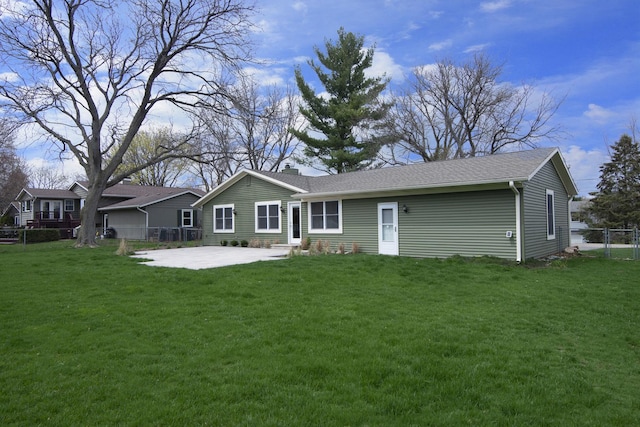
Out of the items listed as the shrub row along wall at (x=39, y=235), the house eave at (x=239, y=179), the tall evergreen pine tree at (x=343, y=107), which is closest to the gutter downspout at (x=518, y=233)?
the house eave at (x=239, y=179)

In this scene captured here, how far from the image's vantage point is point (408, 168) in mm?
17578

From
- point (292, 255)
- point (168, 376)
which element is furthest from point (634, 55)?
point (168, 376)

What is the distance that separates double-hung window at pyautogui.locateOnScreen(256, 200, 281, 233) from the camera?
1916 cm

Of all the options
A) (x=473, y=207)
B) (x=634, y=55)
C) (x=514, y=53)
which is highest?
(x=514, y=53)

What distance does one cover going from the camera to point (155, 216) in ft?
98.6

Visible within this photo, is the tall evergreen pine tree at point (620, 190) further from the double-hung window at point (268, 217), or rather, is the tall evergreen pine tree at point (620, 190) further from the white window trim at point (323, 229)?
the double-hung window at point (268, 217)

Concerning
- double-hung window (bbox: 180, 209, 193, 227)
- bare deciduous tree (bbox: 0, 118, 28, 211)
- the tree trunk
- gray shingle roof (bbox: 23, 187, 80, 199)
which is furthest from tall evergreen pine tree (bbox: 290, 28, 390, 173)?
bare deciduous tree (bbox: 0, 118, 28, 211)

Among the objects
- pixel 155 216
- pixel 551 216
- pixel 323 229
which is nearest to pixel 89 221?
pixel 155 216

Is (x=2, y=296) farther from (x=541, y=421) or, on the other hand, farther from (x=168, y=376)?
(x=541, y=421)

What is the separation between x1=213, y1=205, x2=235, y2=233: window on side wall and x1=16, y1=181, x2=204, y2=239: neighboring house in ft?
30.6

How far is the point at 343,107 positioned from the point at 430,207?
18.4 m

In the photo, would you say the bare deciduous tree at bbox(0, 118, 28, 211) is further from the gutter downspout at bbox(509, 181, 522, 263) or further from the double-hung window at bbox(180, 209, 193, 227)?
the gutter downspout at bbox(509, 181, 522, 263)

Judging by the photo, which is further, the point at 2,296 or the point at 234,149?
the point at 234,149

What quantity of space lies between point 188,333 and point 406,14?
49.0 ft
